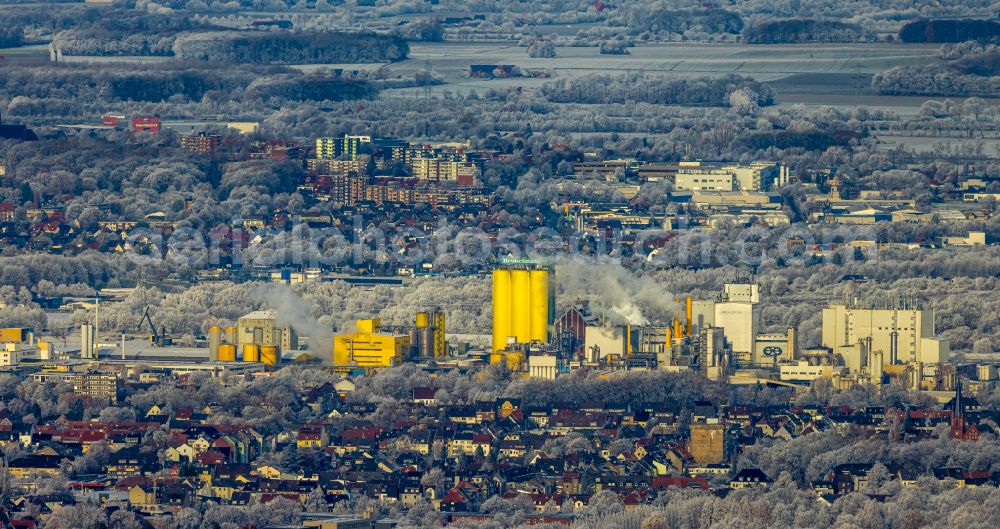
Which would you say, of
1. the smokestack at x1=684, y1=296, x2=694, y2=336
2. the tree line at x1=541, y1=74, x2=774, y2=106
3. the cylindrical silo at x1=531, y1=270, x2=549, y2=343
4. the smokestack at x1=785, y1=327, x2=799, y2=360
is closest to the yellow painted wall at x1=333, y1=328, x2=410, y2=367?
the cylindrical silo at x1=531, y1=270, x2=549, y2=343

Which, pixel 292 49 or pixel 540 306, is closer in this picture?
pixel 540 306

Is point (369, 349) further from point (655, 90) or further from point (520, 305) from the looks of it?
point (655, 90)

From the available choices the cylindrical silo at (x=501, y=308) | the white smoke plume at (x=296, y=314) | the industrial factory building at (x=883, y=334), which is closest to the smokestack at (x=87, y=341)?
the white smoke plume at (x=296, y=314)

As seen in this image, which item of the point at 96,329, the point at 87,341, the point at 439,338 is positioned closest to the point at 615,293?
the point at 439,338

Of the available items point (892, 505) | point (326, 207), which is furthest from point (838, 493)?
point (326, 207)

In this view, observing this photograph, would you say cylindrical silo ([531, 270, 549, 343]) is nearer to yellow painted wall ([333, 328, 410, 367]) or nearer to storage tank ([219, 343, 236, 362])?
yellow painted wall ([333, 328, 410, 367])

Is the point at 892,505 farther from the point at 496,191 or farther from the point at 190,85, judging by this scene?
the point at 190,85
